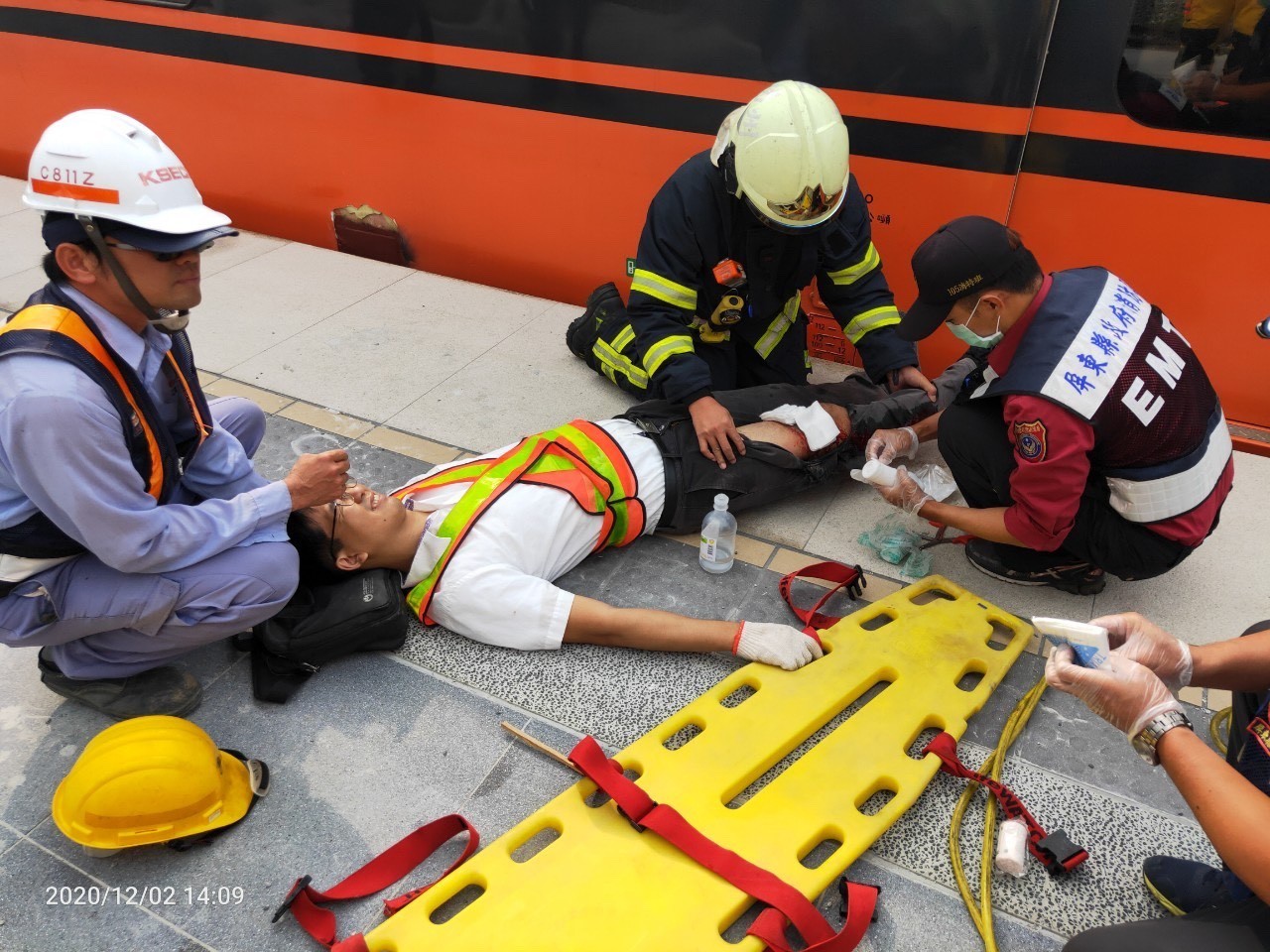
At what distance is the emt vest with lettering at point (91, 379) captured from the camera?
194 centimetres

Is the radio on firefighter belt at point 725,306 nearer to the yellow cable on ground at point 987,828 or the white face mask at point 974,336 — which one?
the white face mask at point 974,336

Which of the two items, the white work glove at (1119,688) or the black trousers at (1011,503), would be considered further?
the black trousers at (1011,503)

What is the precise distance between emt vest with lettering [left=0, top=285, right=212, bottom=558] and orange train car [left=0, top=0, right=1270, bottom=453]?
2451mm

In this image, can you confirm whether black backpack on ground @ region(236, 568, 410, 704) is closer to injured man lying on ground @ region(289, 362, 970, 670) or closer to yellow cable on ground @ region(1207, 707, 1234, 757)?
injured man lying on ground @ region(289, 362, 970, 670)

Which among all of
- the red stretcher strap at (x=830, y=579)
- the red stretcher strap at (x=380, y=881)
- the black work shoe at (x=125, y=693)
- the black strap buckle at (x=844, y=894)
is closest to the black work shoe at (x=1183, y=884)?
the black strap buckle at (x=844, y=894)

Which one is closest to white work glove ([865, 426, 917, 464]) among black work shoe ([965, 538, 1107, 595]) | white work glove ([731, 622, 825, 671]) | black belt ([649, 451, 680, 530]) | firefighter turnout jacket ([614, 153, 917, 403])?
firefighter turnout jacket ([614, 153, 917, 403])

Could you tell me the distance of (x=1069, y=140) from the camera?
331 cm

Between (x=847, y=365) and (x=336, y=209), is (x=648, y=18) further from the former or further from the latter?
(x=336, y=209)

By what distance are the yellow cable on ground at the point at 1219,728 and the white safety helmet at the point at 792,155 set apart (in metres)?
1.84

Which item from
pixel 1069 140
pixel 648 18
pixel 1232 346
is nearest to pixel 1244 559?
pixel 1232 346

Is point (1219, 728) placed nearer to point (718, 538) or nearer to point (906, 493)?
point (906, 493)

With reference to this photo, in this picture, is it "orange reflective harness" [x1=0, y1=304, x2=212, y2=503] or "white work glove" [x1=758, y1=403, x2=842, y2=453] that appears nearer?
"orange reflective harness" [x1=0, y1=304, x2=212, y2=503]

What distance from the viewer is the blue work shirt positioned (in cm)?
188

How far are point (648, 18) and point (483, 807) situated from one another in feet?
10.6
